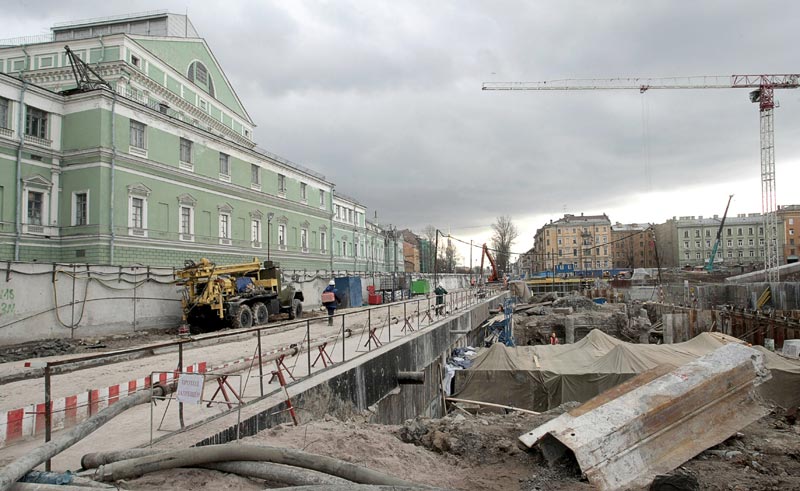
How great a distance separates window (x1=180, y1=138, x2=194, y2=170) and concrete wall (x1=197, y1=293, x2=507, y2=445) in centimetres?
1931

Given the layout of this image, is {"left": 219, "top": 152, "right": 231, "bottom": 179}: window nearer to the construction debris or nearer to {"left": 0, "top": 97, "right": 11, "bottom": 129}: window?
{"left": 0, "top": 97, "right": 11, "bottom": 129}: window

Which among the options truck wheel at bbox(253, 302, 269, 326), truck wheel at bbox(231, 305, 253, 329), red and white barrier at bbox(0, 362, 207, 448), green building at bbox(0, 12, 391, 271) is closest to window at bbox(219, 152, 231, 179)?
green building at bbox(0, 12, 391, 271)

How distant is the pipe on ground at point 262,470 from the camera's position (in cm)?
405

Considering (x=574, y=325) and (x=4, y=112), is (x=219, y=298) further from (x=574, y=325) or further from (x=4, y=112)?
(x=574, y=325)

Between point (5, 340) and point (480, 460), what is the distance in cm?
1672

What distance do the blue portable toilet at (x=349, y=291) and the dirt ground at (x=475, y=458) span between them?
25818 mm

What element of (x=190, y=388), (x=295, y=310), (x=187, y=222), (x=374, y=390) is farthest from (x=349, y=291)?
(x=190, y=388)

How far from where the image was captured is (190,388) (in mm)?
5555

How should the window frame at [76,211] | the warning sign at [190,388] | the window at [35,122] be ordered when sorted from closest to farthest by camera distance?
the warning sign at [190,388] → the window at [35,122] → the window frame at [76,211]

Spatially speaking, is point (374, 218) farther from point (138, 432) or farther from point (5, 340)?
point (138, 432)

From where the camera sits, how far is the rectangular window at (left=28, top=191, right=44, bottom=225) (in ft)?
78.7

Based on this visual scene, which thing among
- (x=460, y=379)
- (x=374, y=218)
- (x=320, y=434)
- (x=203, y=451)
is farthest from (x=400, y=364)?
(x=374, y=218)

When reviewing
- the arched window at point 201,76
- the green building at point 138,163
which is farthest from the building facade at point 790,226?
the arched window at point 201,76

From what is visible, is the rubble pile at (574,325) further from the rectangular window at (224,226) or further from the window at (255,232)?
the rectangular window at (224,226)
